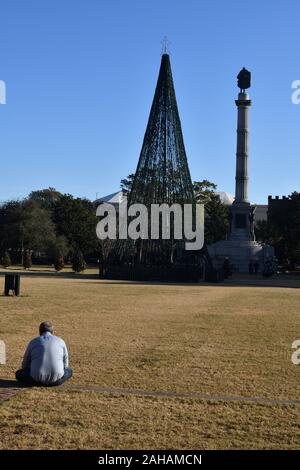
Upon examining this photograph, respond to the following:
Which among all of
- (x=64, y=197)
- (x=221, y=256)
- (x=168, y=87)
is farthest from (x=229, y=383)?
(x=64, y=197)

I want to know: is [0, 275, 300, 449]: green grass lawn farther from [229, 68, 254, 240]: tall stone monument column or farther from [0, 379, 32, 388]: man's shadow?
[229, 68, 254, 240]: tall stone monument column

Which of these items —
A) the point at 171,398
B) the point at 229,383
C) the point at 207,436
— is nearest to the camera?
the point at 207,436

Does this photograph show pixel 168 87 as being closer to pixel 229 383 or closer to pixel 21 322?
pixel 21 322

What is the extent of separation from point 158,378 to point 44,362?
192 cm

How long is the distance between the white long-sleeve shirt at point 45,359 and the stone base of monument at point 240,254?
52863 millimetres

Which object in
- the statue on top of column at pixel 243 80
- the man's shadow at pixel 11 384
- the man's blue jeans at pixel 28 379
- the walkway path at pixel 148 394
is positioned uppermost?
the statue on top of column at pixel 243 80

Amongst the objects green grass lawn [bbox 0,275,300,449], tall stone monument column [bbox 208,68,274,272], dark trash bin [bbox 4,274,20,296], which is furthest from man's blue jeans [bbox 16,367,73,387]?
tall stone monument column [bbox 208,68,274,272]

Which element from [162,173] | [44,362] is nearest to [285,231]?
[162,173]

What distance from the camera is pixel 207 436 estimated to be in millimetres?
6648

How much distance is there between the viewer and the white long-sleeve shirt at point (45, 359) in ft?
28.2

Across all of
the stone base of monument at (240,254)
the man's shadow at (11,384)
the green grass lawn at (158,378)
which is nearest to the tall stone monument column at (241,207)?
the stone base of monument at (240,254)

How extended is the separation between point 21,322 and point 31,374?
7023 mm

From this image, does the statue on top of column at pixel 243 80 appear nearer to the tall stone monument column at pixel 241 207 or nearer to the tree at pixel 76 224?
the tall stone monument column at pixel 241 207

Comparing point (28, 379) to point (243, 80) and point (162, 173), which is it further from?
point (243, 80)
